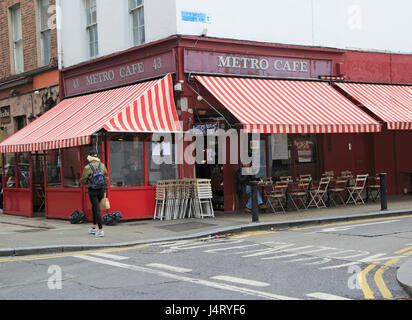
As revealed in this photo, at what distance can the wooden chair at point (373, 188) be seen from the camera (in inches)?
708

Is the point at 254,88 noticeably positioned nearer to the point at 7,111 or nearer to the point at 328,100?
the point at 328,100

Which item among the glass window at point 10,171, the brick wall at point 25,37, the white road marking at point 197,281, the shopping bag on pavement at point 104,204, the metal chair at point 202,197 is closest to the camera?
the white road marking at point 197,281

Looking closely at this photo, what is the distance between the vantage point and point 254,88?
16.3 m

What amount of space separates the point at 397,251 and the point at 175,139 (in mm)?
A: 7720

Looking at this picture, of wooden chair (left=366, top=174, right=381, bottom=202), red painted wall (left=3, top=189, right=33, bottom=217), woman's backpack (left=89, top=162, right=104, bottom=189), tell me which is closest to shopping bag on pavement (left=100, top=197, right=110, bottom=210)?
woman's backpack (left=89, top=162, right=104, bottom=189)

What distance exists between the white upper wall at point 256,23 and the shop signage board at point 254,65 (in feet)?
1.84

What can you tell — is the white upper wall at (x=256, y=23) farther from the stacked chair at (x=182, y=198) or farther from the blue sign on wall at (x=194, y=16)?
the stacked chair at (x=182, y=198)

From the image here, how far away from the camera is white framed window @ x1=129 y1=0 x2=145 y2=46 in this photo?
1713 cm

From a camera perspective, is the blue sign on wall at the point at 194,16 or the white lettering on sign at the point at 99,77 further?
the white lettering on sign at the point at 99,77

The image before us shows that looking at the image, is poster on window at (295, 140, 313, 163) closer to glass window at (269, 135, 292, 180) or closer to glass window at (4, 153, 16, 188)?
glass window at (269, 135, 292, 180)

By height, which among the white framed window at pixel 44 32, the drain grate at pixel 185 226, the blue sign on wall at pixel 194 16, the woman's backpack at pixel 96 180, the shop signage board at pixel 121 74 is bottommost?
the drain grate at pixel 185 226

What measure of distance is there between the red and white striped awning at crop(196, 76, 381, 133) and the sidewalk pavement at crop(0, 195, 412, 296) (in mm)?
2263

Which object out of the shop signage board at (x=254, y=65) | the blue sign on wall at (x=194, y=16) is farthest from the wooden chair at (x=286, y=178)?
the blue sign on wall at (x=194, y=16)

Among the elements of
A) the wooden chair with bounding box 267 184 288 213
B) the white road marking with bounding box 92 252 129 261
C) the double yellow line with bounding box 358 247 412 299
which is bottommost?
the white road marking with bounding box 92 252 129 261
